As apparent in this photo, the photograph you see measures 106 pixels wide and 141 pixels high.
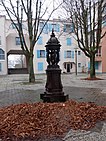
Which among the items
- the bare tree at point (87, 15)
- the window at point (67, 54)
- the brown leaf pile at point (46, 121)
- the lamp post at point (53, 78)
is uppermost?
the bare tree at point (87, 15)

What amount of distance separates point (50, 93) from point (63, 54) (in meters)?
35.4

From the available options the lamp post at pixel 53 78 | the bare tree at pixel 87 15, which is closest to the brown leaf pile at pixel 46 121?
the lamp post at pixel 53 78

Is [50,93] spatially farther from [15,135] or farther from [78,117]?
[15,135]

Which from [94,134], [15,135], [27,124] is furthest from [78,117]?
[15,135]

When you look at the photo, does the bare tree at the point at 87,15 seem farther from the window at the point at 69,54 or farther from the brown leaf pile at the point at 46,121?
the window at the point at 69,54

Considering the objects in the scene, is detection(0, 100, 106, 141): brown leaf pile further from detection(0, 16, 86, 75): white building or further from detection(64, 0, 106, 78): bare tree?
detection(0, 16, 86, 75): white building

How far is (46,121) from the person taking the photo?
14.7 ft

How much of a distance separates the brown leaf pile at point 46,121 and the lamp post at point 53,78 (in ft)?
4.60

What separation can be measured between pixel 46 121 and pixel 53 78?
110 inches

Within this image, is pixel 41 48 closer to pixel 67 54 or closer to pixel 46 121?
pixel 67 54

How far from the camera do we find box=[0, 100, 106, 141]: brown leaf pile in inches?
158

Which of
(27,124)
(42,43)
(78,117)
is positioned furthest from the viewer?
(42,43)

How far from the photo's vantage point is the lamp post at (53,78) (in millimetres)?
6887

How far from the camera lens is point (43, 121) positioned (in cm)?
448
